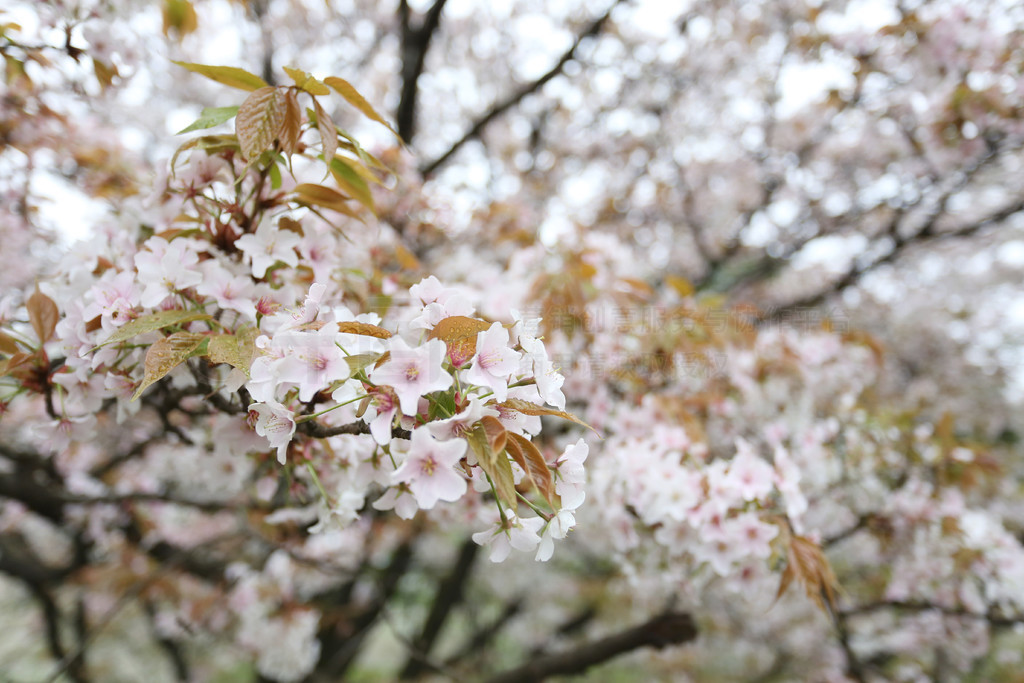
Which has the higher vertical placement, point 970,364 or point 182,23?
point 182,23

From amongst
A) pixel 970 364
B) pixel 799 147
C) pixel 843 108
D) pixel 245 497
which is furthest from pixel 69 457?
pixel 970 364

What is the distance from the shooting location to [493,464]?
673 millimetres

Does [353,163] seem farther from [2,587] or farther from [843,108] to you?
[2,587]

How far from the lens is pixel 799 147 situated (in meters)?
5.59

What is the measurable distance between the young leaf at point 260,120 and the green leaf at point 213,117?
0.05 metres

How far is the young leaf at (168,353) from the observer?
0.79 meters

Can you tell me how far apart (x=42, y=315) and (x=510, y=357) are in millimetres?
1034

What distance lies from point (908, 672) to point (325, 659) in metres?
5.08

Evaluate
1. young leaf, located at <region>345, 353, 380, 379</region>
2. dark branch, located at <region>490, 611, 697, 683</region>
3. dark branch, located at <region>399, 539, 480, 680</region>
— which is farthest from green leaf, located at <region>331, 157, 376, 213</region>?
dark branch, located at <region>399, 539, 480, 680</region>

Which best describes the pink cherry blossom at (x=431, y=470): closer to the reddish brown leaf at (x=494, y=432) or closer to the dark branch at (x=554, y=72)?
the reddish brown leaf at (x=494, y=432)

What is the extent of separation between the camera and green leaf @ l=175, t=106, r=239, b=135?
3.11 feet

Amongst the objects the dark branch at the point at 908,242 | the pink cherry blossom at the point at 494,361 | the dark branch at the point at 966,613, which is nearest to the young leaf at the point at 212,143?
the pink cherry blossom at the point at 494,361

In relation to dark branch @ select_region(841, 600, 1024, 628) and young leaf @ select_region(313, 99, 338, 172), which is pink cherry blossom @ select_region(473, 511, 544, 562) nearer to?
young leaf @ select_region(313, 99, 338, 172)

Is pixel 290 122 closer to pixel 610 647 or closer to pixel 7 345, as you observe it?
pixel 7 345
